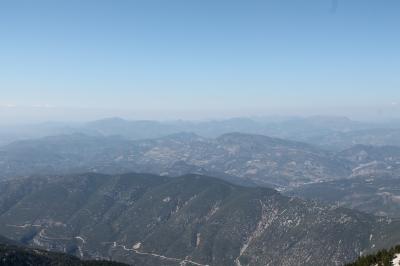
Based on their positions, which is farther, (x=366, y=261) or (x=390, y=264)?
(x=366, y=261)
